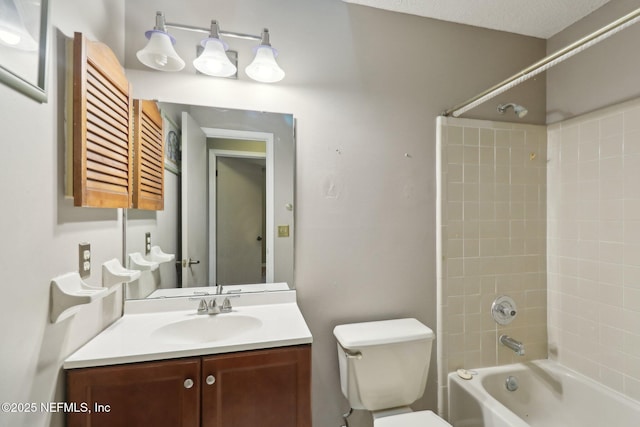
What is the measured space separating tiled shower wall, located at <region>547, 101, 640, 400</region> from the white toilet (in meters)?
0.99

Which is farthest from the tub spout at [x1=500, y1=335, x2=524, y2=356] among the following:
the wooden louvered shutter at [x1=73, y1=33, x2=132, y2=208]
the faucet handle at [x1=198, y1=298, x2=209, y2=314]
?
A: the wooden louvered shutter at [x1=73, y1=33, x2=132, y2=208]

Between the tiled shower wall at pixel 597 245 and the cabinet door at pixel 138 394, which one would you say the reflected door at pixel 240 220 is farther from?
the tiled shower wall at pixel 597 245

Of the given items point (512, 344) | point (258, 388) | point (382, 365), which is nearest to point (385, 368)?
point (382, 365)

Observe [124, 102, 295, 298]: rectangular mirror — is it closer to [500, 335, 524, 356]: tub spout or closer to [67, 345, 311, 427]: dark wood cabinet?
[67, 345, 311, 427]: dark wood cabinet

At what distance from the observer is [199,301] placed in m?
1.40

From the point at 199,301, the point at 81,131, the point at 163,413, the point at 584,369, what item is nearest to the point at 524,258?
the point at 584,369

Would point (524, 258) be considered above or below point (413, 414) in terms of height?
above

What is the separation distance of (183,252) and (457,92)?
1.80 metres

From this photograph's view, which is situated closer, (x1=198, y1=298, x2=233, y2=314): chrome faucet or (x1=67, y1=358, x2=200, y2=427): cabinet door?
(x1=67, y1=358, x2=200, y2=427): cabinet door

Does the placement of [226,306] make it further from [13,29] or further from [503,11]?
[503,11]

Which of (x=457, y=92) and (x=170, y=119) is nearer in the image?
(x=170, y=119)

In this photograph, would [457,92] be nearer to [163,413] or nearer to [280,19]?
[280,19]

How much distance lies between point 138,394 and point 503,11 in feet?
8.16

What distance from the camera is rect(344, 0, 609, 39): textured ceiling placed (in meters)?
1.56
